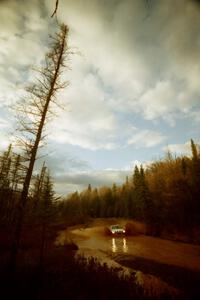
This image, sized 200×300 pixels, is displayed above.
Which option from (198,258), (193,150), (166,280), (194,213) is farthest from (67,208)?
(166,280)

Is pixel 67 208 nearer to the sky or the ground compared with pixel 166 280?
nearer to the sky

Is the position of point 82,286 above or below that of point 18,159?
below

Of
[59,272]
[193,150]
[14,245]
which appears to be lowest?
[59,272]

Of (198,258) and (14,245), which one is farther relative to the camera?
(198,258)

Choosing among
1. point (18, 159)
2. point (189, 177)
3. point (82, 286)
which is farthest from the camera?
point (189, 177)

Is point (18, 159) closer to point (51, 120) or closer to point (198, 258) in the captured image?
point (51, 120)

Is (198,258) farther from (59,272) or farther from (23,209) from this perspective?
(23,209)

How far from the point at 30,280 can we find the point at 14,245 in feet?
7.67

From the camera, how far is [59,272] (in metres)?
9.73

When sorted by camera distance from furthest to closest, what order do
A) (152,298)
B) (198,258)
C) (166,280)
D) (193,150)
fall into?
(193,150) → (198,258) → (166,280) → (152,298)

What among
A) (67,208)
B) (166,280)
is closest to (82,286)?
(166,280)

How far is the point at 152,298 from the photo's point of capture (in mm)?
7602

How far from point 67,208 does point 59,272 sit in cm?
8568

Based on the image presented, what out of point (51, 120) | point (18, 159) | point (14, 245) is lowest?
point (14, 245)
